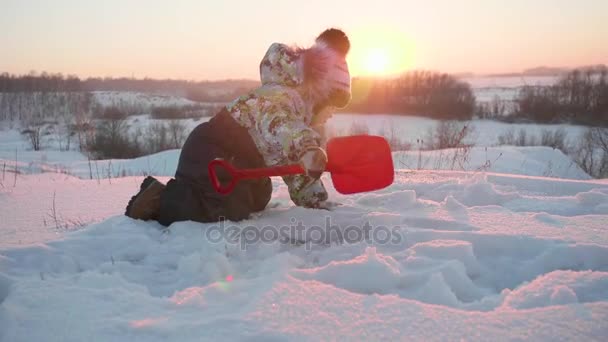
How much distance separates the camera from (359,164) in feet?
6.76

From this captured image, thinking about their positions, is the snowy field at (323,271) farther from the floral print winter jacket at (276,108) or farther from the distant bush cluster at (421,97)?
the distant bush cluster at (421,97)

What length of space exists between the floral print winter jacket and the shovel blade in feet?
0.56

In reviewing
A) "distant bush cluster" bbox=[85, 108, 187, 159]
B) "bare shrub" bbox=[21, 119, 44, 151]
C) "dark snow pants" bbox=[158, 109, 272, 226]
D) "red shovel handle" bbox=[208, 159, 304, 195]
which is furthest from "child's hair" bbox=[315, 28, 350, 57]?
"bare shrub" bbox=[21, 119, 44, 151]

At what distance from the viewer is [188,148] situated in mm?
2199

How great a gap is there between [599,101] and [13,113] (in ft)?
160

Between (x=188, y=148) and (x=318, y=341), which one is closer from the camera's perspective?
(x=318, y=341)

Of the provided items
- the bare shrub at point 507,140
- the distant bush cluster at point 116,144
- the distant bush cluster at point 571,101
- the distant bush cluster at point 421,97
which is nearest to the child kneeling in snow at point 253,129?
the distant bush cluster at point 116,144

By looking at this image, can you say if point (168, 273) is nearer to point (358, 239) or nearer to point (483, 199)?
point (358, 239)

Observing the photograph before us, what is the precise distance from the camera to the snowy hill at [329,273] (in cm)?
A: 108

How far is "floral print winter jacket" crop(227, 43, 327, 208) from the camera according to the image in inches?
79.6

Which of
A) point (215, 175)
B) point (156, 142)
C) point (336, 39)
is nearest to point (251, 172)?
point (215, 175)

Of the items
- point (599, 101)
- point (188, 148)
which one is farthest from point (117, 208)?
point (599, 101)

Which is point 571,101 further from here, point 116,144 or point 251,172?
point 251,172

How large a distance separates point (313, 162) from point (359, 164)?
0.35 metres
